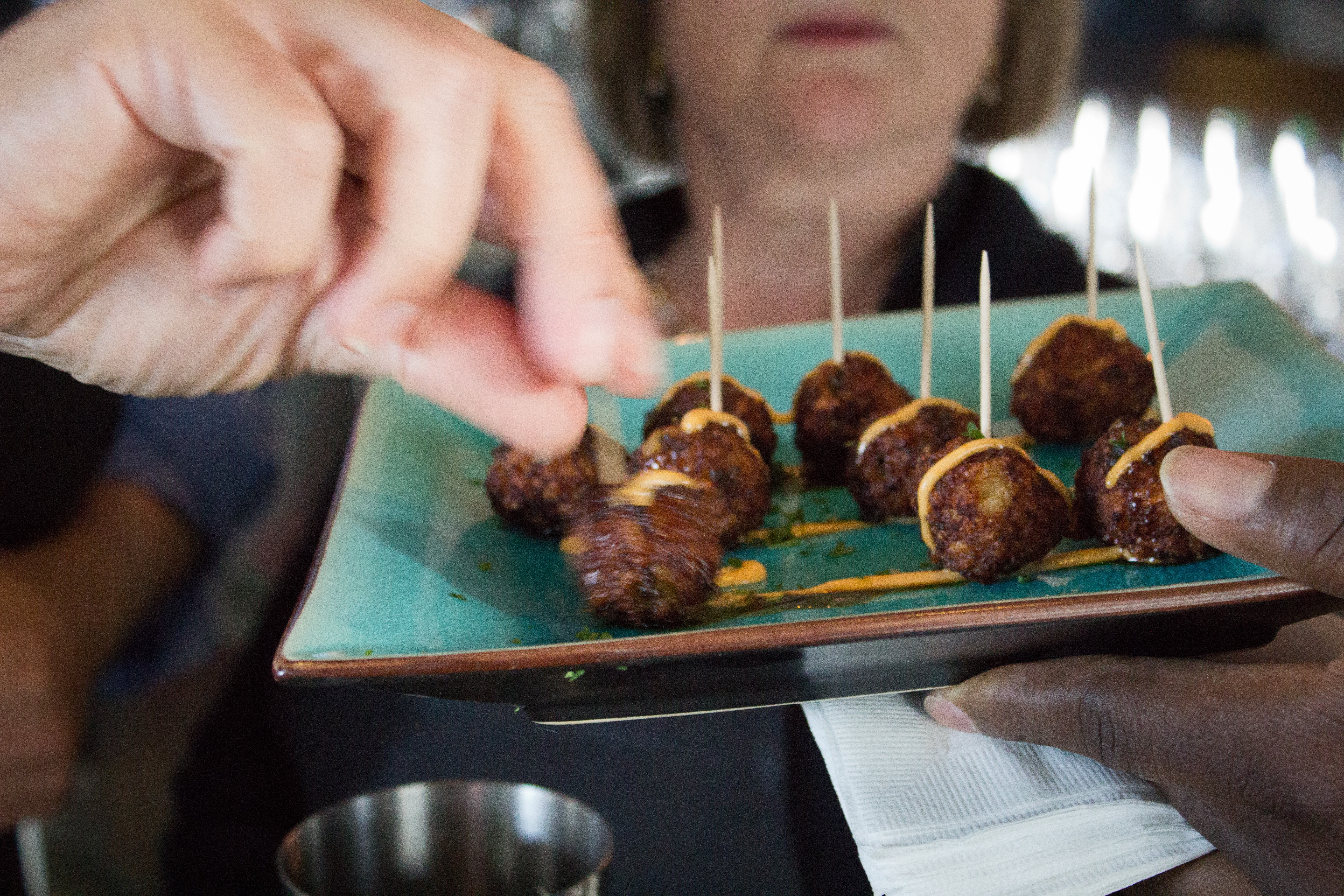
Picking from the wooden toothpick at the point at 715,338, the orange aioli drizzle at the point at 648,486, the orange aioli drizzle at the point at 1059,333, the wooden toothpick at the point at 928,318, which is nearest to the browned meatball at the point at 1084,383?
the orange aioli drizzle at the point at 1059,333

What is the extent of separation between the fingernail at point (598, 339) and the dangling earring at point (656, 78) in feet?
9.03

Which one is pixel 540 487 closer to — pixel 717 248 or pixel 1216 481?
pixel 717 248

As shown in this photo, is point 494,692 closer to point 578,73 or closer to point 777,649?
point 777,649

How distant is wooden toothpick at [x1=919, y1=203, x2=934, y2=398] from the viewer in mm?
2033

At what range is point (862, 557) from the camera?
1829mm

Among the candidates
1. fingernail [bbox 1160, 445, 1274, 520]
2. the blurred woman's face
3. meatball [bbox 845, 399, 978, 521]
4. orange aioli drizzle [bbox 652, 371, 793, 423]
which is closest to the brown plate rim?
fingernail [bbox 1160, 445, 1274, 520]

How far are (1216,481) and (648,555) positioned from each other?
0.75 metres

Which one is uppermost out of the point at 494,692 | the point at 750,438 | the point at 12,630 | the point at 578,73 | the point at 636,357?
the point at 578,73

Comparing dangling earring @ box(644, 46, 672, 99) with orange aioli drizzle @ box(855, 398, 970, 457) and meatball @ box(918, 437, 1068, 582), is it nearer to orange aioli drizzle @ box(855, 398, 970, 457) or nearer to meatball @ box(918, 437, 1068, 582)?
orange aioli drizzle @ box(855, 398, 970, 457)

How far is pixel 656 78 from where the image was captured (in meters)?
3.68

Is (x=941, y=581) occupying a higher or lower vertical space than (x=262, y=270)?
lower

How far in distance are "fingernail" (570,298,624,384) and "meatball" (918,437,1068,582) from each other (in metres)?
0.83

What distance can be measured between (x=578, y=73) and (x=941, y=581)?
4.65 meters

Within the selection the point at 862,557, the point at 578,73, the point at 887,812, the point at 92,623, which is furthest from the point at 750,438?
the point at 578,73
